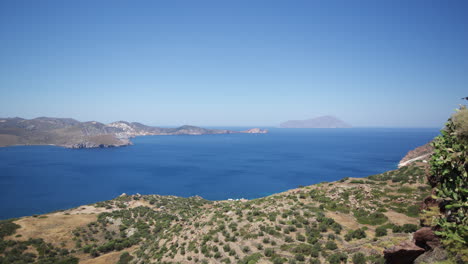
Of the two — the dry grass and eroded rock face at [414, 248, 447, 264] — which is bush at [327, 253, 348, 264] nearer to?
eroded rock face at [414, 248, 447, 264]

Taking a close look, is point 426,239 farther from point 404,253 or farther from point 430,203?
point 430,203

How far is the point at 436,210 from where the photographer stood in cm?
948

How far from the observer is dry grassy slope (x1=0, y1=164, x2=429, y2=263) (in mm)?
15828

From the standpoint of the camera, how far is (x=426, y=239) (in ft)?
30.2

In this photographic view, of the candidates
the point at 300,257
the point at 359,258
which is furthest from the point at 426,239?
the point at 300,257

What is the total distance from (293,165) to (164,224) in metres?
106

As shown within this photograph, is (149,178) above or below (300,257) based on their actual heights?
below

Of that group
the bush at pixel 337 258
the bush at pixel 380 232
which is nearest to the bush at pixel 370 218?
the bush at pixel 380 232

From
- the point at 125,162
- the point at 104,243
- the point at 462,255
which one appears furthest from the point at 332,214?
the point at 125,162

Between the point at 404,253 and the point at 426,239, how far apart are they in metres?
1.11

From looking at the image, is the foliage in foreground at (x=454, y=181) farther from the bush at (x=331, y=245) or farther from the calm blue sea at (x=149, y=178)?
the calm blue sea at (x=149, y=178)

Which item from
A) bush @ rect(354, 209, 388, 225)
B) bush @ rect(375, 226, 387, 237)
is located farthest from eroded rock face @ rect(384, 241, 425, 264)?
bush @ rect(354, 209, 388, 225)

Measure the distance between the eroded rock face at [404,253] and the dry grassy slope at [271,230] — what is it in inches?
70.7

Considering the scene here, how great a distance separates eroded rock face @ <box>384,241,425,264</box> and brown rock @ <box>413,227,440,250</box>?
0.25 meters
